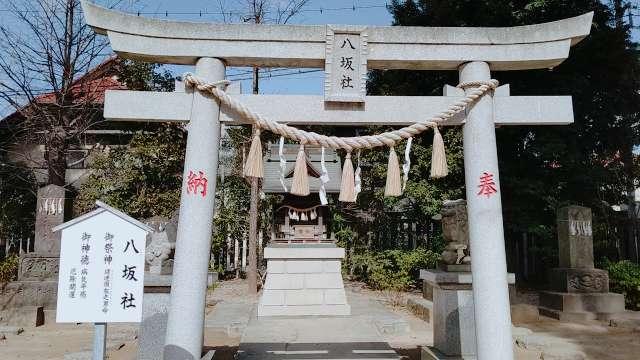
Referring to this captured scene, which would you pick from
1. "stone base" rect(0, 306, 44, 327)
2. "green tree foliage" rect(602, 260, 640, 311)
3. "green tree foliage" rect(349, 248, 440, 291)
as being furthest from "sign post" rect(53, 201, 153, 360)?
"green tree foliage" rect(602, 260, 640, 311)

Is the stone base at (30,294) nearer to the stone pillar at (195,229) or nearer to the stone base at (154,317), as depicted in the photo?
the stone base at (154,317)

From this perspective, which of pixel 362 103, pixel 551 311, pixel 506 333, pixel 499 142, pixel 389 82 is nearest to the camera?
pixel 506 333

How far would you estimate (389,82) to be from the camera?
1313 centimetres

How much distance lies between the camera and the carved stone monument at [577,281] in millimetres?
9151

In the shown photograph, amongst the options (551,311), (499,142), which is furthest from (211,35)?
(499,142)

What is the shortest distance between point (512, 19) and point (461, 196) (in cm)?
478

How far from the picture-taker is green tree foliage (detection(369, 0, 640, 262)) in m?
11.1

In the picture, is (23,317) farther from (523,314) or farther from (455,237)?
(523,314)

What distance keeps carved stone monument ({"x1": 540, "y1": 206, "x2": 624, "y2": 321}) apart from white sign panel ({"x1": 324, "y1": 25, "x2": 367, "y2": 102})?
781 centimetres

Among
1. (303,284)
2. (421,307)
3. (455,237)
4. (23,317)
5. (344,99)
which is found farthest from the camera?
(421,307)

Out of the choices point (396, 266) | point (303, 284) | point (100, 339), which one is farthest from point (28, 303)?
point (396, 266)

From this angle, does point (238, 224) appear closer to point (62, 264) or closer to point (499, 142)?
point (499, 142)

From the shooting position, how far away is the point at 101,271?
312 centimetres

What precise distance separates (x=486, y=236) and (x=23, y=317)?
8965mm
